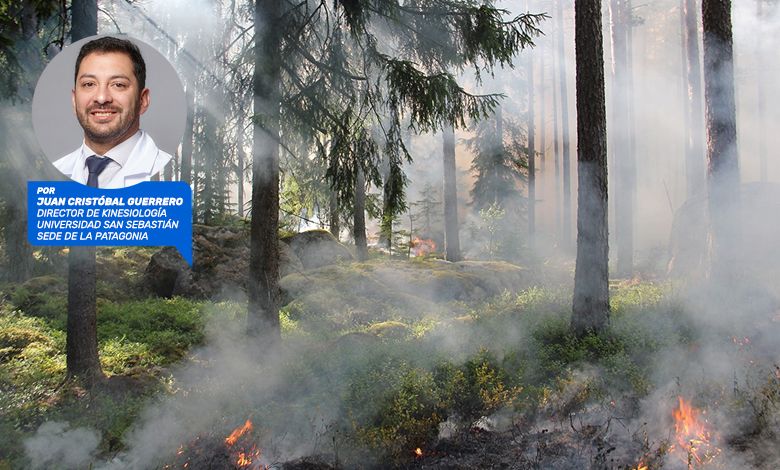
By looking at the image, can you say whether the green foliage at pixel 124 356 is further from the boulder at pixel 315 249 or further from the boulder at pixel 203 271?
the boulder at pixel 315 249

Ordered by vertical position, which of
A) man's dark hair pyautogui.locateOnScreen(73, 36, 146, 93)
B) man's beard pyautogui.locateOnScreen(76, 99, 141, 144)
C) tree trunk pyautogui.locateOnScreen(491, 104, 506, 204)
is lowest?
man's beard pyautogui.locateOnScreen(76, 99, 141, 144)

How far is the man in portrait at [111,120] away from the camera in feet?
14.8

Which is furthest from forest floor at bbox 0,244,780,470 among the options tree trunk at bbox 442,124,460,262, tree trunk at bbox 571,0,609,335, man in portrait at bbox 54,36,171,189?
tree trunk at bbox 442,124,460,262

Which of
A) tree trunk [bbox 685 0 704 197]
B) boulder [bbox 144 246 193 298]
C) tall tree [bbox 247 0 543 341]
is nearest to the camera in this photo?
tall tree [bbox 247 0 543 341]

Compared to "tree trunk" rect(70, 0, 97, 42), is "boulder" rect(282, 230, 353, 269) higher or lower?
lower

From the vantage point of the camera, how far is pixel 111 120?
4.55 meters

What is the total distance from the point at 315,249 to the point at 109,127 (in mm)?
9148

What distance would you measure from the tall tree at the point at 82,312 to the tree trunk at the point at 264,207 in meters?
2.22

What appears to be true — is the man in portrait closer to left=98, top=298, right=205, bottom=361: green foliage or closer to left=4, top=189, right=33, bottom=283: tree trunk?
left=98, top=298, right=205, bottom=361: green foliage

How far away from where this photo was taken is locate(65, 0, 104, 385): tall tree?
5621mm

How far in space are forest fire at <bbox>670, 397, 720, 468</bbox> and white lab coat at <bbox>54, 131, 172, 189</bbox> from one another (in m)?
6.65

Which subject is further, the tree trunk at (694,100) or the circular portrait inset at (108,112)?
the tree trunk at (694,100)

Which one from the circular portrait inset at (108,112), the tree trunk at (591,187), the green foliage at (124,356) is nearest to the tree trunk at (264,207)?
the green foliage at (124,356)

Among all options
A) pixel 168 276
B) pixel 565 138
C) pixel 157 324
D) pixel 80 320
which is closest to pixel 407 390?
pixel 80 320
